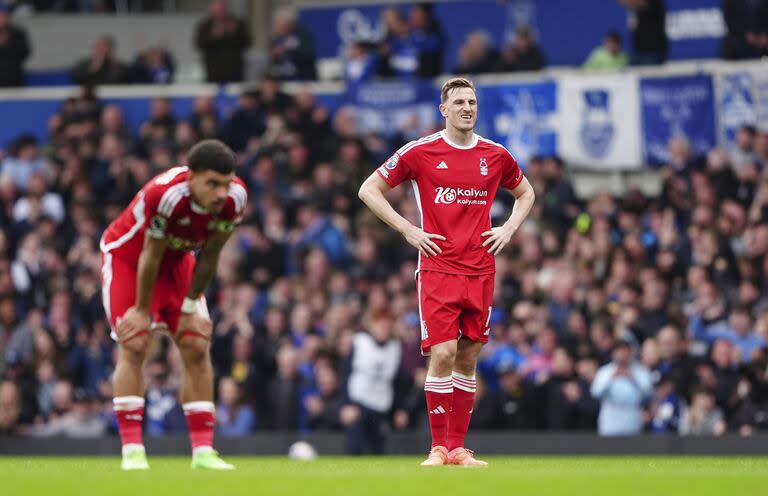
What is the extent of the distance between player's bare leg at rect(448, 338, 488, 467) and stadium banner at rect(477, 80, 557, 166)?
11154mm

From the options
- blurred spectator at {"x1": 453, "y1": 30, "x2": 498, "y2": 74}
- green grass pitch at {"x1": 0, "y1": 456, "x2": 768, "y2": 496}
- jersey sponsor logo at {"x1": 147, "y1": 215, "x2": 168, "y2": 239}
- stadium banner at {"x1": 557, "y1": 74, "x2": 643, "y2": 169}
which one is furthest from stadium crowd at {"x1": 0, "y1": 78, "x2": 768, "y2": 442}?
jersey sponsor logo at {"x1": 147, "y1": 215, "x2": 168, "y2": 239}

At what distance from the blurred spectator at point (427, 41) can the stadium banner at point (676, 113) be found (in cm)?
304

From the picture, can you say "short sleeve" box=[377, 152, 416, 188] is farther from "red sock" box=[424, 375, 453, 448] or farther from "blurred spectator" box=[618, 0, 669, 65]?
"blurred spectator" box=[618, 0, 669, 65]

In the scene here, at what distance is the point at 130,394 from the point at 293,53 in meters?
13.9

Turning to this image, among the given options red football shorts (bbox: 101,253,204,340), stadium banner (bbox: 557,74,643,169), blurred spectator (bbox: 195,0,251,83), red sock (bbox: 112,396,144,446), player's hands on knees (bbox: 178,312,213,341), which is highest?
blurred spectator (bbox: 195,0,251,83)

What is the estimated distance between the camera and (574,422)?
1931cm

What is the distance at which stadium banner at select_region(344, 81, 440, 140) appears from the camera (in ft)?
78.1

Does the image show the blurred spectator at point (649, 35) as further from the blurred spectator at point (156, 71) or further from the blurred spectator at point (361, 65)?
the blurred spectator at point (156, 71)

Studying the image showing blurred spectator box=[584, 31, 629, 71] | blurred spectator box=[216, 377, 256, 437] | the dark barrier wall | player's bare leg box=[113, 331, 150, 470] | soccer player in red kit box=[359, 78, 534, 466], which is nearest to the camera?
player's bare leg box=[113, 331, 150, 470]

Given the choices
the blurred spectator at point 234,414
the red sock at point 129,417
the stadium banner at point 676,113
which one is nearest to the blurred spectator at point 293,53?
the stadium banner at point 676,113

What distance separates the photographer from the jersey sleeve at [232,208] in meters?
11.6

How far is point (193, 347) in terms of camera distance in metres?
12.1

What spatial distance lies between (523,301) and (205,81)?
816 centimetres

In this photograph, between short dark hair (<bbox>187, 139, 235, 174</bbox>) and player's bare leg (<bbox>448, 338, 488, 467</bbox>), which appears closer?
short dark hair (<bbox>187, 139, 235, 174</bbox>)
